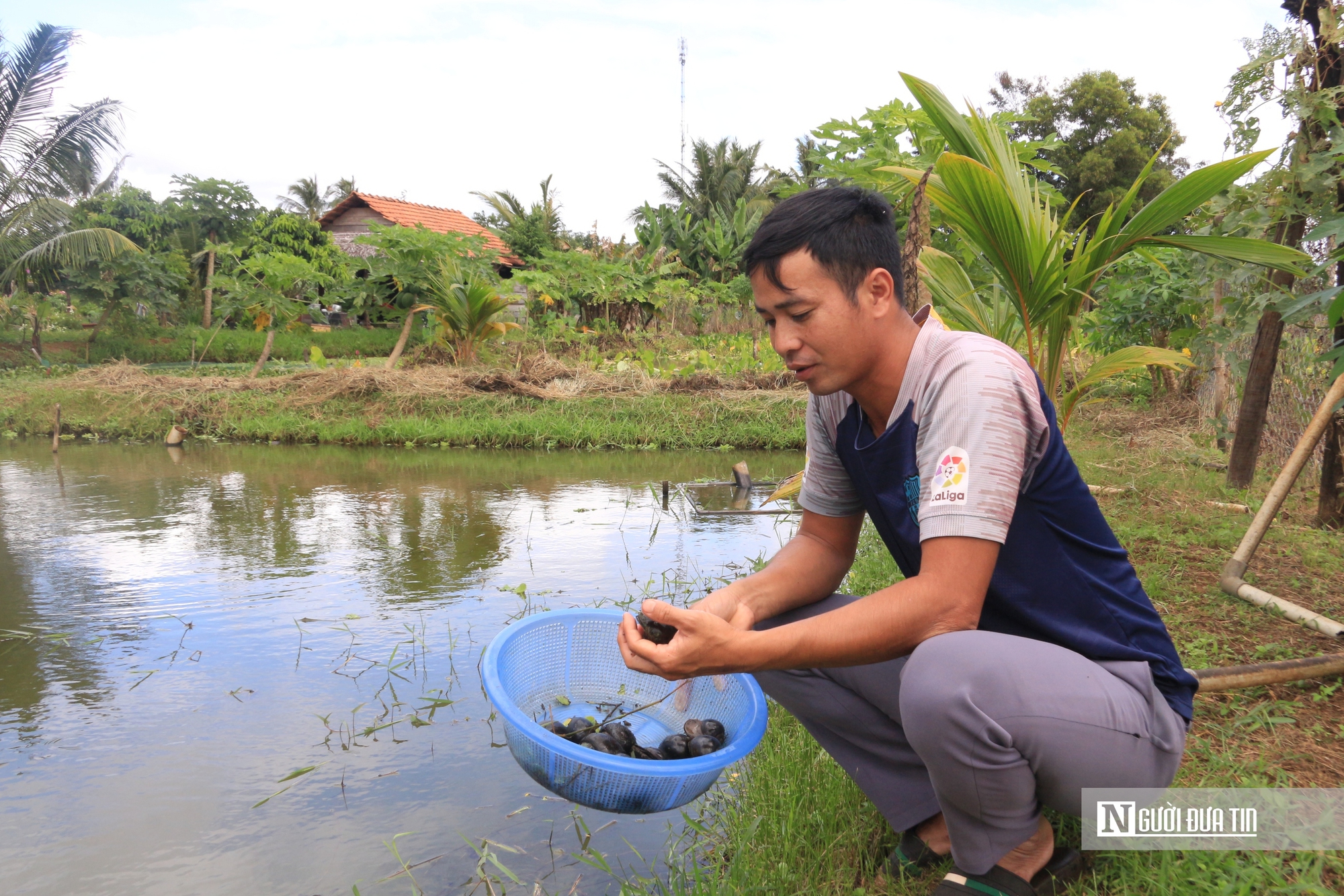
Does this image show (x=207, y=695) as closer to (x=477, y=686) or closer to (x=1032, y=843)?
(x=477, y=686)

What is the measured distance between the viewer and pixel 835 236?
157 centimetres

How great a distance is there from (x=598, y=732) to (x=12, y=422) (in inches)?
441

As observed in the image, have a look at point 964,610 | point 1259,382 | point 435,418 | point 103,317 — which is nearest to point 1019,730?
point 964,610

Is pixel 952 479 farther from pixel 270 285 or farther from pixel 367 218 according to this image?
pixel 367 218

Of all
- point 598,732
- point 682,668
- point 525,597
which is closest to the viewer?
point 682,668

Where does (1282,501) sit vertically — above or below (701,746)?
above

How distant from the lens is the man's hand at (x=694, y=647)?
1467mm

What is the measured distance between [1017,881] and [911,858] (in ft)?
0.93

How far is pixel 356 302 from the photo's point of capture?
12.1 metres

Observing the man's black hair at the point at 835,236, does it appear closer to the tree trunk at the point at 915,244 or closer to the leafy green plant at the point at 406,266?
the tree trunk at the point at 915,244

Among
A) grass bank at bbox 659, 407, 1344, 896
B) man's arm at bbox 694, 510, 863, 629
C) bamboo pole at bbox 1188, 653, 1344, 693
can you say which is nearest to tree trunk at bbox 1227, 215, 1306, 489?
grass bank at bbox 659, 407, 1344, 896

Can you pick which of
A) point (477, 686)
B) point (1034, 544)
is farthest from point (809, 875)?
point (477, 686)

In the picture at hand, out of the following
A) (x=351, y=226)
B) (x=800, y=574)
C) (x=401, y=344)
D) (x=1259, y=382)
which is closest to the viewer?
(x=800, y=574)

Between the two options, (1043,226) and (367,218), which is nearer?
(1043,226)
